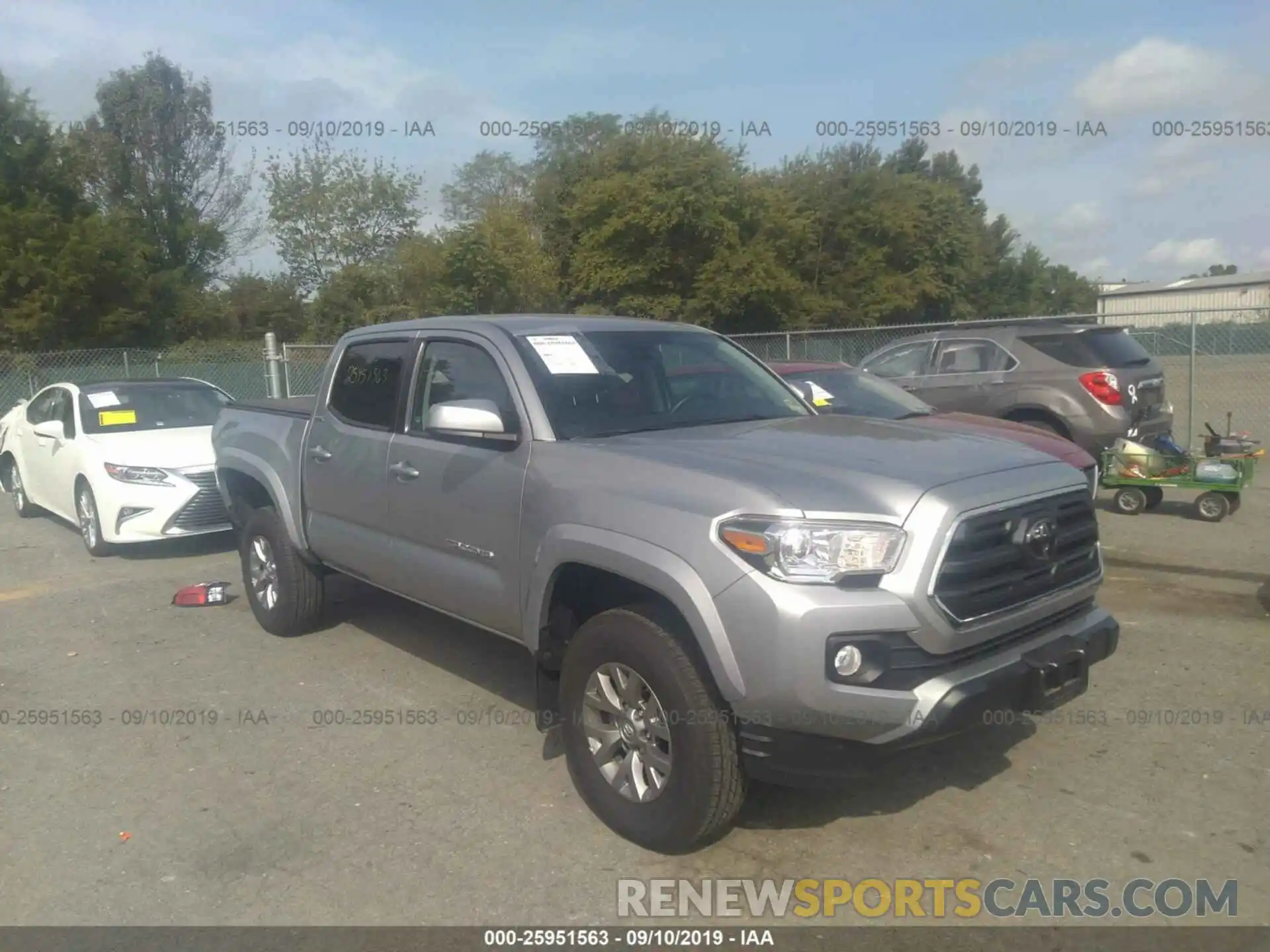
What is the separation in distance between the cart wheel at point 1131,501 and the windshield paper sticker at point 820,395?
10.9ft

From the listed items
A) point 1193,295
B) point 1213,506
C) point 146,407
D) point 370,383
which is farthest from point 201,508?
point 1193,295

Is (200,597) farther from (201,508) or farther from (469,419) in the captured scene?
(469,419)

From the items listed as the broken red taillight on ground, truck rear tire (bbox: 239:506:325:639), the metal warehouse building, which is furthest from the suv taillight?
the metal warehouse building

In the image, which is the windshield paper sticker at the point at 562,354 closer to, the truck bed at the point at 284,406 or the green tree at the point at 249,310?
the truck bed at the point at 284,406

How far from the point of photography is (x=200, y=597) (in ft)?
24.2

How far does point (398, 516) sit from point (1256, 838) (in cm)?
383

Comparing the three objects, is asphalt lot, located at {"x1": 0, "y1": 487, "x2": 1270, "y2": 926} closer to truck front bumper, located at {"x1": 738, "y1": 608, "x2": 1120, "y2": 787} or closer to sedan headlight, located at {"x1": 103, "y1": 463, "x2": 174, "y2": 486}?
truck front bumper, located at {"x1": 738, "y1": 608, "x2": 1120, "y2": 787}

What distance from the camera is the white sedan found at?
8.78m

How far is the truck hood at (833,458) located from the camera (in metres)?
3.50

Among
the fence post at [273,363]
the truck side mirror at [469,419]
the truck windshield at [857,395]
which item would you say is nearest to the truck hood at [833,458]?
the truck side mirror at [469,419]

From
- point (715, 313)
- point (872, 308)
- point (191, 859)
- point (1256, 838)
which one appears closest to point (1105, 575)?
point (1256, 838)

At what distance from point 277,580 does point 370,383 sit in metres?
1.64

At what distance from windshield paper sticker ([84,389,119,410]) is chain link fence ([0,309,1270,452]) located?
5.61 metres

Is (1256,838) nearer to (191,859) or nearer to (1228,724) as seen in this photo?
(1228,724)
